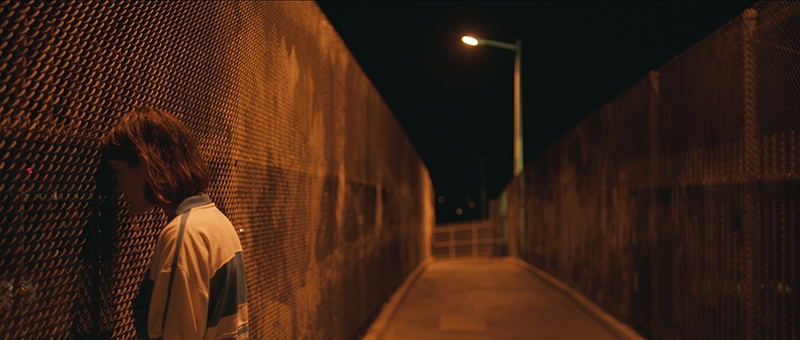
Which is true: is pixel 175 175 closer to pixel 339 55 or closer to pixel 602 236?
pixel 339 55

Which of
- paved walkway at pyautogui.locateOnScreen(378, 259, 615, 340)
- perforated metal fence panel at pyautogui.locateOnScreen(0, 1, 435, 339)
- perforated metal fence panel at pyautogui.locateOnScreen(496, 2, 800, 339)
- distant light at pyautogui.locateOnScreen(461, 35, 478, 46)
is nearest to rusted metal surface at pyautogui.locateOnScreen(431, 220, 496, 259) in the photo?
distant light at pyautogui.locateOnScreen(461, 35, 478, 46)

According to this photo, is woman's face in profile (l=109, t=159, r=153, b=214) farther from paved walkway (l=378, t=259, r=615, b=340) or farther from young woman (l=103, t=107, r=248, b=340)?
paved walkway (l=378, t=259, r=615, b=340)

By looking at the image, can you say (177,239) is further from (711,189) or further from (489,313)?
(489,313)

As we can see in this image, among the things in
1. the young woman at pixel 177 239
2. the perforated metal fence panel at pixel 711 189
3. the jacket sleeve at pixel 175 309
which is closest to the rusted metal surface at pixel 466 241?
the perforated metal fence panel at pixel 711 189

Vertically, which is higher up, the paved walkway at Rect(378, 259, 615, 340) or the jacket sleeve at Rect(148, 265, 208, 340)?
the jacket sleeve at Rect(148, 265, 208, 340)

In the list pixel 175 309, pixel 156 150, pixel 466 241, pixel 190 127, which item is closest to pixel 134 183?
pixel 156 150

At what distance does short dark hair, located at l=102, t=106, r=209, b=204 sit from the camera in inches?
78.4

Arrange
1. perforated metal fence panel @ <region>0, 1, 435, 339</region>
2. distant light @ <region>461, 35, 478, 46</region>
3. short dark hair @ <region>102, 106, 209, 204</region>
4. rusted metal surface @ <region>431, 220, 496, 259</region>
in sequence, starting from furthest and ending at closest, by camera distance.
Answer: rusted metal surface @ <region>431, 220, 496, 259</region>
distant light @ <region>461, 35, 478, 46</region>
short dark hair @ <region>102, 106, 209, 204</region>
perforated metal fence panel @ <region>0, 1, 435, 339</region>

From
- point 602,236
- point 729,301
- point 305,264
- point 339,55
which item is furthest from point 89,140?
point 602,236

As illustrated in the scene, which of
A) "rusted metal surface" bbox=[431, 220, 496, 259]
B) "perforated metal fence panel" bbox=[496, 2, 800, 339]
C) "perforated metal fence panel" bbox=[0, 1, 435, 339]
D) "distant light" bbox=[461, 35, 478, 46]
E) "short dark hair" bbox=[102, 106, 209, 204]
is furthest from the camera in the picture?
"rusted metal surface" bbox=[431, 220, 496, 259]

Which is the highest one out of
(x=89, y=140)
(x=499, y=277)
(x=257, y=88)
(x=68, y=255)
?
(x=257, y=88)

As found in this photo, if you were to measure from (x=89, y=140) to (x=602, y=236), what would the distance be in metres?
8.37

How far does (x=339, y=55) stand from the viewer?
21.1 feet

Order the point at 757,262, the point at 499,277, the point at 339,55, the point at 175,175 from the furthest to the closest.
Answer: the point at 499,277, the point at 339,55, the point at 757,262, the point at 175,175
